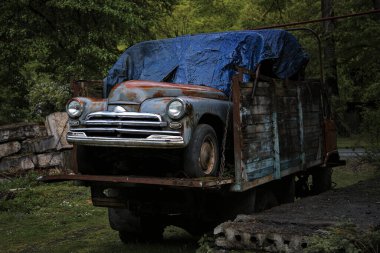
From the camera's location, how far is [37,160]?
14.8 metres

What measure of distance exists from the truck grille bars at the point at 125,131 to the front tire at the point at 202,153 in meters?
0.21

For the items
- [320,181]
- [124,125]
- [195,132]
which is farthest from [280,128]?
[320,181]

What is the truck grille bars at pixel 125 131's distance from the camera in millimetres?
6012

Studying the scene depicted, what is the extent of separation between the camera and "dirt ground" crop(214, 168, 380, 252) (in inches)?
210

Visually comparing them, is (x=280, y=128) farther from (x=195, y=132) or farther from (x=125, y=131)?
(x=125, y=131)

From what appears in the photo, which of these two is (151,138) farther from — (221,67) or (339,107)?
(339,107)

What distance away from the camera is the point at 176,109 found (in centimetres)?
605

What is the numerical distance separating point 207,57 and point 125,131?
2.11 meters

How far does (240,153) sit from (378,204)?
6.42 ft

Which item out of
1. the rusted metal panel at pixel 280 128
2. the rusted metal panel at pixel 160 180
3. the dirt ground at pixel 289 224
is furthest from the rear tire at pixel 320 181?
the rusted metal panel at pixel 160 180

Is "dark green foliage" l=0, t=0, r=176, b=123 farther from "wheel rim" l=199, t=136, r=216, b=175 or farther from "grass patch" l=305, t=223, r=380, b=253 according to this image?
"grass patch" l=305, t=223, r=380, b=253

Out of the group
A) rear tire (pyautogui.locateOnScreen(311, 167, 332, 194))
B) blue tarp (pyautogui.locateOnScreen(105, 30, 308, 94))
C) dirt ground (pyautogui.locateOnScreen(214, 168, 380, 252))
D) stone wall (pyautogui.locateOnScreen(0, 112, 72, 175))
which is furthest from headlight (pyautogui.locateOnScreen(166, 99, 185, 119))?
stone wall (pyautogui.locateOnScreen(0, 112, 72, 175))

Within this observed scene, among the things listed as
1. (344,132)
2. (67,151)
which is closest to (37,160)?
(67,151)

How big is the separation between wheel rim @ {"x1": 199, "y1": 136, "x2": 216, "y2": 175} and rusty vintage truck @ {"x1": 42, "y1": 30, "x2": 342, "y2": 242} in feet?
0.03
